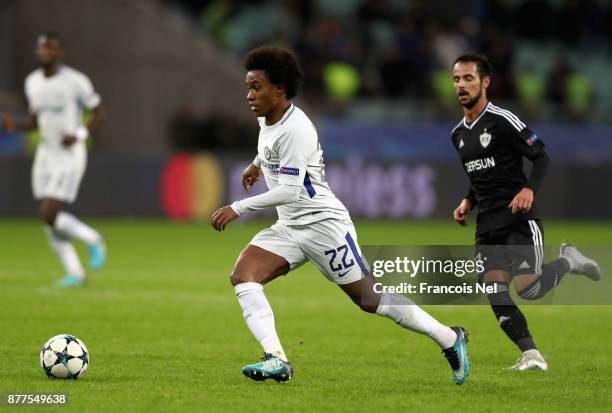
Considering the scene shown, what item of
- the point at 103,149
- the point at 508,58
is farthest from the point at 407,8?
the point at 103,149

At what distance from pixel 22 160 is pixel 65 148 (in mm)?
9638

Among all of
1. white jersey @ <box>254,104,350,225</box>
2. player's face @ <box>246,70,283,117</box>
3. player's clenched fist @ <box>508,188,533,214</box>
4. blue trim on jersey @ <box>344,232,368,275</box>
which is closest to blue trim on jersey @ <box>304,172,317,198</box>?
white jersey @ <box>254,104,350,225</box>

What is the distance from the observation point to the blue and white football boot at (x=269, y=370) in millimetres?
7371

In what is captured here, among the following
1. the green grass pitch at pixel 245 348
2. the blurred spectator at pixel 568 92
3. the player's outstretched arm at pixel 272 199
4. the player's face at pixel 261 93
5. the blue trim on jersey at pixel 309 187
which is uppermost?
the blurred spectator at pixel 568 92

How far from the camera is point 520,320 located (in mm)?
8523

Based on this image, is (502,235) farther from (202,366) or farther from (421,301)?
(202,366)

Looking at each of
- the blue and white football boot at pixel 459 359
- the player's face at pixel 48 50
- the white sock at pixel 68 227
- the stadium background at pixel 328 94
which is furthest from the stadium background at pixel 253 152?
the player's face at pixel 48 50

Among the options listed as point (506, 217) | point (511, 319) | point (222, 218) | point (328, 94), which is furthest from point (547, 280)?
point (328, 94)

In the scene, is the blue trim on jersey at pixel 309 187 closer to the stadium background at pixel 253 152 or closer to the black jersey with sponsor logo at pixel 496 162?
the black jersey with sponsor logo at pixel 496 162

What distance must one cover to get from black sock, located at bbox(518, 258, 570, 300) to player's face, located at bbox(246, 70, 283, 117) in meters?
2.21

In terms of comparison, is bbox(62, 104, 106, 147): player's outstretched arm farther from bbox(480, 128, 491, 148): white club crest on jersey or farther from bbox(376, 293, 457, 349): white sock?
bbox(376, 293, 457, 349): white sock

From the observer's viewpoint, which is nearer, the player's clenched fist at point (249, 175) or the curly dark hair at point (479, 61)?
the player's clenched fist at point (249, 175)

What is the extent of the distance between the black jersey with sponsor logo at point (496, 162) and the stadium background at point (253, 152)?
1.09 metres

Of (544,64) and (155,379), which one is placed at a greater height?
(544,64)
